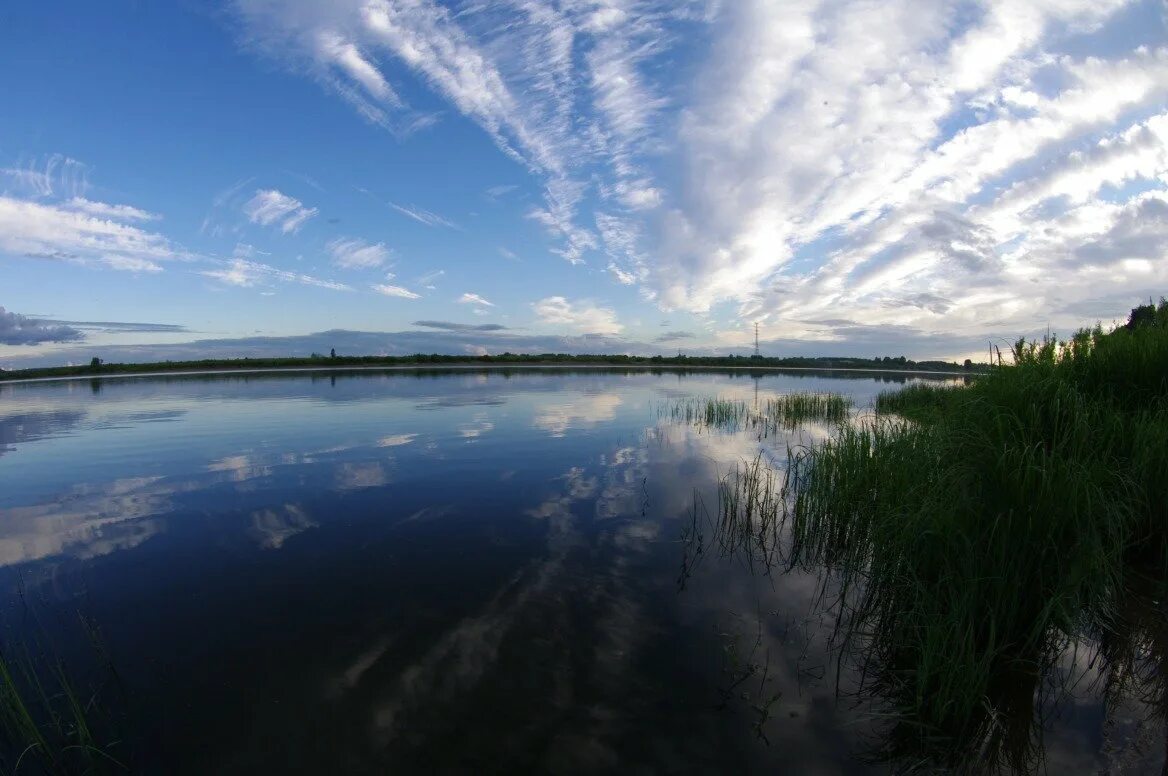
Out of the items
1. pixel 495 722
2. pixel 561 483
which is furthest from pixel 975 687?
pixel 561 483

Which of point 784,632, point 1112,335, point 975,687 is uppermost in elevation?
point 1112,335

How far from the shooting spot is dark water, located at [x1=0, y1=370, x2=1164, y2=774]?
421cm

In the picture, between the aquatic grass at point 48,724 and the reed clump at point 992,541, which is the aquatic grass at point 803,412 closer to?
the reed clump at point 992,541

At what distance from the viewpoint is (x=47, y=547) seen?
850cm

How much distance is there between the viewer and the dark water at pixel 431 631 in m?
4.21

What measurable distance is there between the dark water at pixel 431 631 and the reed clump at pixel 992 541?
464 millimetres

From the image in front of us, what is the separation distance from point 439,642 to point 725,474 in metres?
9.67

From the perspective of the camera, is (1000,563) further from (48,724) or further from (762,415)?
(762,415)

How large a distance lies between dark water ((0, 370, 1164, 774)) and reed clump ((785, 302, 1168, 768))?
46cm

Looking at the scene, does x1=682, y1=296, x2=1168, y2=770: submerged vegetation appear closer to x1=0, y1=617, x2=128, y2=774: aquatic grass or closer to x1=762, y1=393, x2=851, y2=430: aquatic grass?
x1=0, y1=617, x2=128, y2=774: aquatic grass

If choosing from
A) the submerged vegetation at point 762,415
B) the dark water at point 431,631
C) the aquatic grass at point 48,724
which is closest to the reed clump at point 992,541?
the dark water at point 431,631

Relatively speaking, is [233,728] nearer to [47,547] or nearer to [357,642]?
[357,642]

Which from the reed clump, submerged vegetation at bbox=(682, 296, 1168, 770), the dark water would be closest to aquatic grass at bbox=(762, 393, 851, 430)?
the dark water

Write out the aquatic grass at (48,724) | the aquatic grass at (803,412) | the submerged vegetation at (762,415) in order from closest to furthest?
the aquatic grass at (48,724)
the submerged vegetation at (762,415)
the aquatic grass at (803,412)
